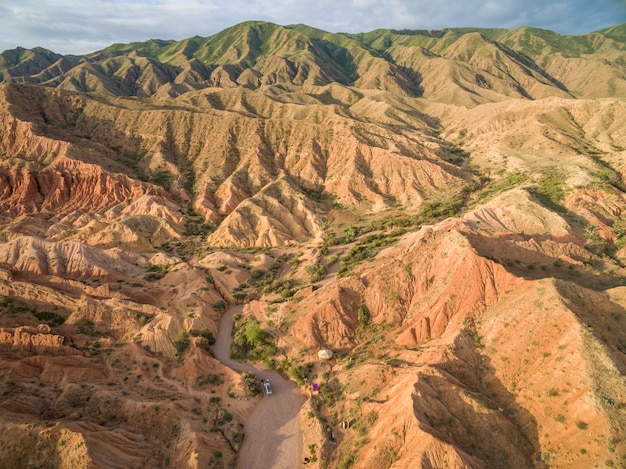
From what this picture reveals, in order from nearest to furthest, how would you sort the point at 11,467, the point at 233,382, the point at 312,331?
the point at 11,467, the point at 233,382, the point at 312,331

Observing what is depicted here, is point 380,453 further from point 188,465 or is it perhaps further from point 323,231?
point 323,231

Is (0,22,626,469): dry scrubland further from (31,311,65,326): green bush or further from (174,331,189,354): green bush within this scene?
(174,331,189,354): green bush

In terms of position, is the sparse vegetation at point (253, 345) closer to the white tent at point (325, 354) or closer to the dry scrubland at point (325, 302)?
the dry scrubland at point (325, 302)

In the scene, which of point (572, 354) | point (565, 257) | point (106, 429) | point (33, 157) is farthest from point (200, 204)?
point (572, 354)

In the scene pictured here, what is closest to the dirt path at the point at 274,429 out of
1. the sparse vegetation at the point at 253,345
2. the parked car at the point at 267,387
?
the parked car at the point at 267,387

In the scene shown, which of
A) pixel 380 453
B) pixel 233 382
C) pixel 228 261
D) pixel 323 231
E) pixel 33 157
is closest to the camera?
pixel 380 453

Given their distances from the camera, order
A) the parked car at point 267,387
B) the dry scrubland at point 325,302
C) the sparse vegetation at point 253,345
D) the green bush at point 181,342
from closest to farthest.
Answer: the dry scrubland at point 325,302 < the parked car at point 267,387 < the green bush at point 181,342 < the sparse vegetation at point 253,345

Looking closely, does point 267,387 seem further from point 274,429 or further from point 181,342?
point 181,342
